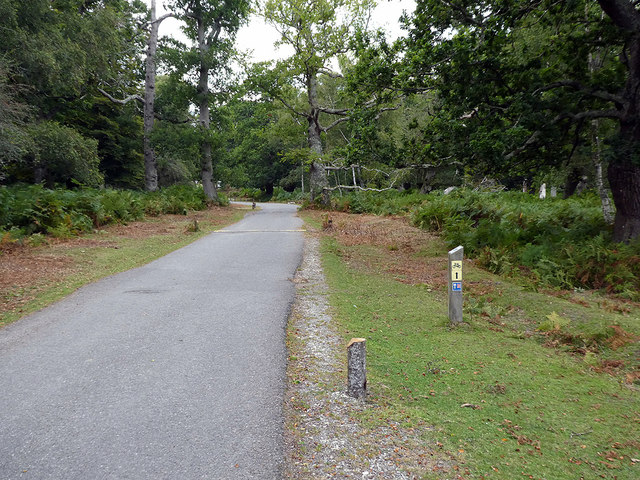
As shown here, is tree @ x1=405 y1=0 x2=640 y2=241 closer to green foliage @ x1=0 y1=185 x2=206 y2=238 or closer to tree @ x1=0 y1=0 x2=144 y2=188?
green foliage @ x1=0 y1=185 x2=206 y2=238

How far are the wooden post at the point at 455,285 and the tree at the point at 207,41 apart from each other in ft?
77.4

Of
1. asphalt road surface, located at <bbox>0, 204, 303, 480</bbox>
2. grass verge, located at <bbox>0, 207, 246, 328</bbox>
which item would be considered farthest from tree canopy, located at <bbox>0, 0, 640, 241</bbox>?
asphalt road surface, located at <bbox>0, 204, 303, 480</bbox>

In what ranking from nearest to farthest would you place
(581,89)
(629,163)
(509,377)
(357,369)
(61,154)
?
(357,369) < (509,377) < (629,163) < (581,89) < (61,154)

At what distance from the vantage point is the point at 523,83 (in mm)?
9125

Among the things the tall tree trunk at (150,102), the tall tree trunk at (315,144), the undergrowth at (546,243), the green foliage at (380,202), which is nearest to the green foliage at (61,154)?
the tall tree trunk at (150,102)

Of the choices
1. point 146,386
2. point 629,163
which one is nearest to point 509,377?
point 146,386

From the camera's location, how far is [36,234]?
1097cm

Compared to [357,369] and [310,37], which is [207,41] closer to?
[310,37]

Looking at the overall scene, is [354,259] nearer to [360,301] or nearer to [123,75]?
[360,301]

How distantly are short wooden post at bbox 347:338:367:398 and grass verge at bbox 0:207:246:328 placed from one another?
5.04 metres

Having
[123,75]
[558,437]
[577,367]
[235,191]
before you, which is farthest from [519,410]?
→ [235,191]

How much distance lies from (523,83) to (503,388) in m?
8.19

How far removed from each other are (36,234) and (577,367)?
515 inches

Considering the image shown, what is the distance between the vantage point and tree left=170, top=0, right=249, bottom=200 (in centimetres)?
2541
